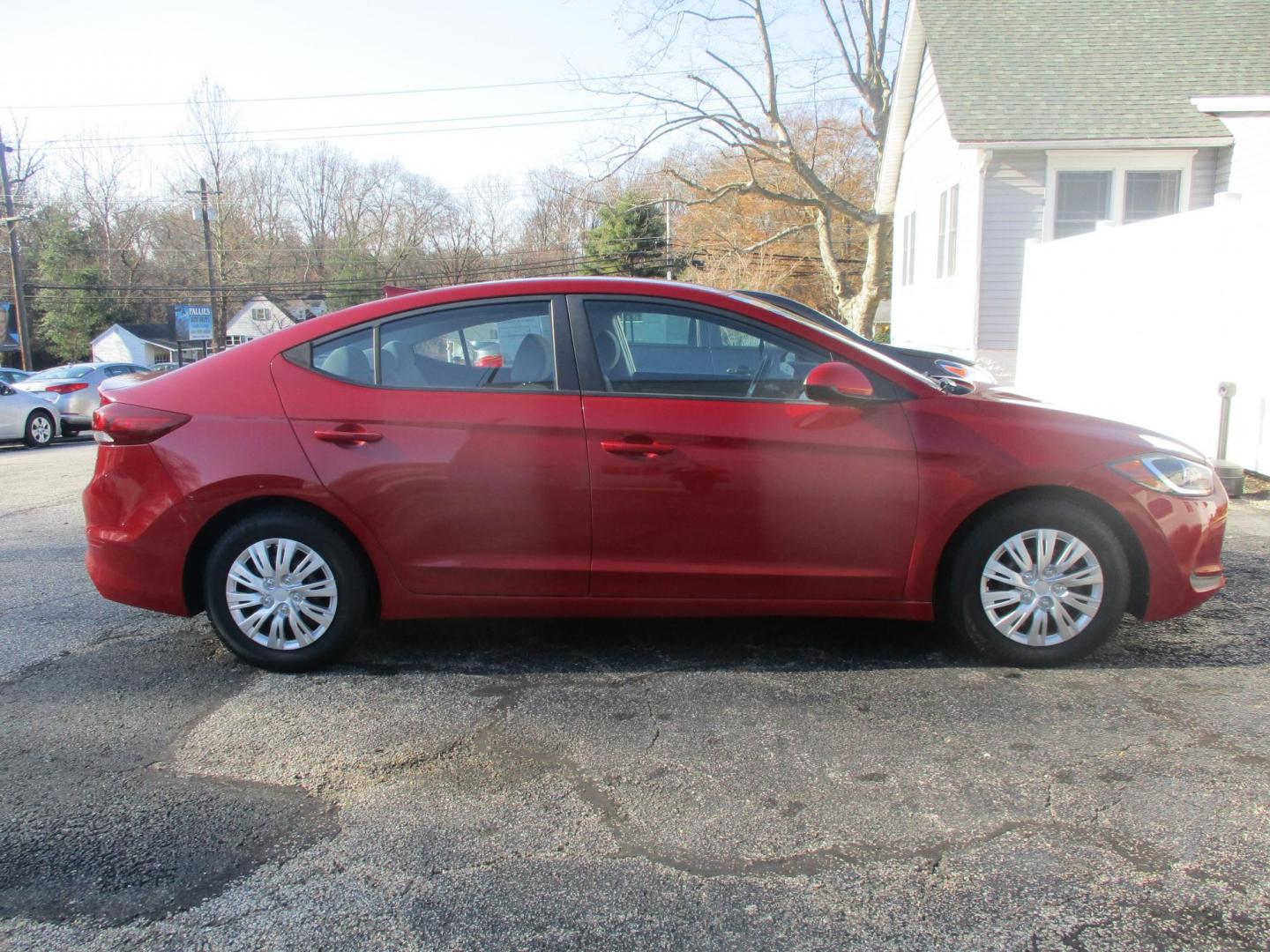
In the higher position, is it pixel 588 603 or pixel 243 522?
pixel 243 522

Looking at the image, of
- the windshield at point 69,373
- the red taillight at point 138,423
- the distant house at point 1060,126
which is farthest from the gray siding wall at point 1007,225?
the windshield at point 69,373

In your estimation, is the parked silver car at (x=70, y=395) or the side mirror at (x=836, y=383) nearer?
the side mirror at (x=836, y=383)

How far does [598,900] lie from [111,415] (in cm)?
300

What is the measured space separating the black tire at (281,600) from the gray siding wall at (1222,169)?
52.3ft

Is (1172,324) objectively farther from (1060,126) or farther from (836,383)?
(1060,126)

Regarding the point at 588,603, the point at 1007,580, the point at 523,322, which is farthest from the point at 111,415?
the point at 1007,580

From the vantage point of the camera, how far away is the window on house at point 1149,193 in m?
15.9

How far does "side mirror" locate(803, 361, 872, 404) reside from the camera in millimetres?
3914

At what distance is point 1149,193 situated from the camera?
16109 millimetres

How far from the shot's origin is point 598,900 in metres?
2.51

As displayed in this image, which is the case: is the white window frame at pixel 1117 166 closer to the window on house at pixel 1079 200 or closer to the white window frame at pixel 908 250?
the window on house at pixel 1079 200

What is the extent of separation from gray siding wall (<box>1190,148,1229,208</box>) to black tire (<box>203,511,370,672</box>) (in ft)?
52.9

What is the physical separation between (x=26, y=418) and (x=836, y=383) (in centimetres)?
1725

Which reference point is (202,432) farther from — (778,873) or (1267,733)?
(1267,733)
